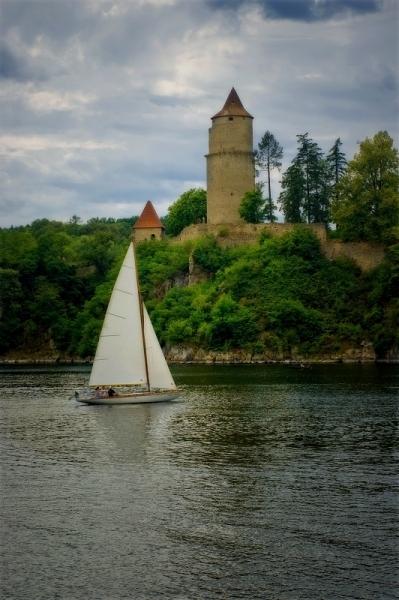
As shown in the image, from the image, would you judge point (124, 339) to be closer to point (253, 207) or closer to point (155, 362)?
point (155, 362)

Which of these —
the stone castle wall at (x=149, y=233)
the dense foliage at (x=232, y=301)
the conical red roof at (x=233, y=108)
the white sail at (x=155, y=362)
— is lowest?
the white sail at (x=155, y=362)

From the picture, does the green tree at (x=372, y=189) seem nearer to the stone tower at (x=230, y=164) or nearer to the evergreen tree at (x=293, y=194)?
the evergreen tree at (x=293, y=194)

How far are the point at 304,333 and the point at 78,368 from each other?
76.2 feet

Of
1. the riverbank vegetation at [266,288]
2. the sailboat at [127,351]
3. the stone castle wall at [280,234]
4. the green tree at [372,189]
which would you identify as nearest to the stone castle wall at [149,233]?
the riverbank vegetation at [266,288]

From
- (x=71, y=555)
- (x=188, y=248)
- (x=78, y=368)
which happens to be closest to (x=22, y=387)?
(x=78, y=368)

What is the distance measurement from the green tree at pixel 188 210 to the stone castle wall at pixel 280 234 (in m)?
7.70

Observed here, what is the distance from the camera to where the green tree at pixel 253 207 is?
Answer: 337ft

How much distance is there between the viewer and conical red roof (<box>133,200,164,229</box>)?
11700 centimetres

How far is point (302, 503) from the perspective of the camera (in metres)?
28.1

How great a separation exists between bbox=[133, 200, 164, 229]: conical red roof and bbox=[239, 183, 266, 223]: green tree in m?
16.8

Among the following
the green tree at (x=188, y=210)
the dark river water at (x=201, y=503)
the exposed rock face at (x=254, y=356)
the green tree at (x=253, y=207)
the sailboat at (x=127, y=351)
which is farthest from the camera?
the green tree at (x=188, y=210)

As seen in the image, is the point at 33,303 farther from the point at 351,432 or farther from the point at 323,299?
the point at 351,432

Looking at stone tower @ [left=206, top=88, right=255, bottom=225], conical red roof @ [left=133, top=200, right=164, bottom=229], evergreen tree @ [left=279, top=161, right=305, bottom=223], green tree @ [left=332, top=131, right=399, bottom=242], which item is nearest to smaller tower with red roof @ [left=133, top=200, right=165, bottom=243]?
conical red roof @ [left=133, top=200, right=164, bottom=229]

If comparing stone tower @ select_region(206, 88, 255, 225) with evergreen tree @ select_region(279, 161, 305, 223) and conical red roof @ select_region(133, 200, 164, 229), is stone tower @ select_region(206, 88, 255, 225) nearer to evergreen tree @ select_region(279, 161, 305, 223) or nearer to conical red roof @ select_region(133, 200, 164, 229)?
evergreen tree @ select_region(279, 161, 305, 223)
